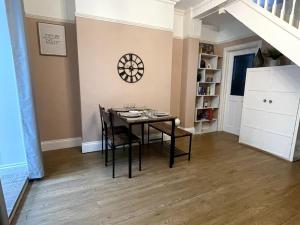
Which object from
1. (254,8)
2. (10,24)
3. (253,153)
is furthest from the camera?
(253,153)

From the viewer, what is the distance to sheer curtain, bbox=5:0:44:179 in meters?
1.84

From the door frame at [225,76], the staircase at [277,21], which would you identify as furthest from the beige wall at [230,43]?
the staircase at [277,21]

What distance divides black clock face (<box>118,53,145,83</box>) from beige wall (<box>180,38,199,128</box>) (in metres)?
1.17

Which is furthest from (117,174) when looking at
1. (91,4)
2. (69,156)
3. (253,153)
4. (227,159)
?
(91,4)

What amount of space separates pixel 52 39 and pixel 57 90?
2.77 ft

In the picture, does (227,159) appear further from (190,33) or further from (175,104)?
(190,33)

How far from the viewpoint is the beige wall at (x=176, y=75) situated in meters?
3.99

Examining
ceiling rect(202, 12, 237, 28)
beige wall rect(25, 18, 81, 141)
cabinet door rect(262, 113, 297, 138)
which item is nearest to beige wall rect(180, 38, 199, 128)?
ceiling rect(202, 12, 237, 28)

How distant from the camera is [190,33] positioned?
12.6 ft

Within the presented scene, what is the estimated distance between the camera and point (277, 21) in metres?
2.37

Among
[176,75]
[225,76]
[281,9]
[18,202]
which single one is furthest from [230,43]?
[18,202]

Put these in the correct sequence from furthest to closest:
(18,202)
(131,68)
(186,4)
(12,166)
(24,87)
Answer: (186,4), (131,68), (12,166), (24,87), (18,202)

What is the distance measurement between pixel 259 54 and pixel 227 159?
2.05m

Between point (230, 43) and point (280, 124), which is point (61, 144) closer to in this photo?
point (280, 124)
